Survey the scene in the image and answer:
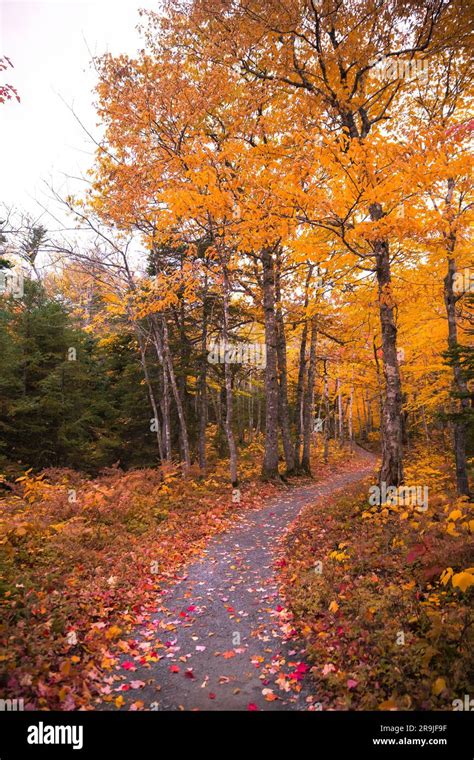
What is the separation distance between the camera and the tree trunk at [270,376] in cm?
1552

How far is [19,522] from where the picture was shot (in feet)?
24.1

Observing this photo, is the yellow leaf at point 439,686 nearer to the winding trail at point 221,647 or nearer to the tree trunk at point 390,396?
the winding trail at point 221,647

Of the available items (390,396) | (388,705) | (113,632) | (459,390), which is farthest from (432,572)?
(459,390)

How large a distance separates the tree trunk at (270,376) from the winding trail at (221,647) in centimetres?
719

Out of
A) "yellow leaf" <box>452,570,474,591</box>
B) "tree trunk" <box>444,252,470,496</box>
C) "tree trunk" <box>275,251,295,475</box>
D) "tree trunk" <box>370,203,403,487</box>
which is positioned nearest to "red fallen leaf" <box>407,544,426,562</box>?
"yellow leaf" <box>452,570,474,591</box>

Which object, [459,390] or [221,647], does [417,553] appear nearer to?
[221,647]

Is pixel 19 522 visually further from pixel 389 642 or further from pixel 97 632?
pixel 389 642

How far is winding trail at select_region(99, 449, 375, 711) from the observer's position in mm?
4297

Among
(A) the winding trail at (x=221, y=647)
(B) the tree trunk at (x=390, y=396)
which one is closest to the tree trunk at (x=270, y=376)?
(B) the tree trunk at (x=390, y=396)

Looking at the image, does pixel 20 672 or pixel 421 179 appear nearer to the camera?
pixel 20 672

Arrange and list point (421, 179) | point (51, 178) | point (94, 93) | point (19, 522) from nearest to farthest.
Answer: point (421, 179) < point (19, 522) < point (94, 93) < point (51, 178)

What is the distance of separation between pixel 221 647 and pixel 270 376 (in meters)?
11.1
